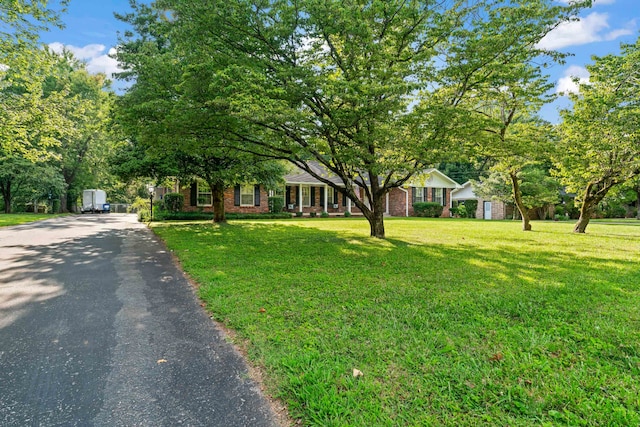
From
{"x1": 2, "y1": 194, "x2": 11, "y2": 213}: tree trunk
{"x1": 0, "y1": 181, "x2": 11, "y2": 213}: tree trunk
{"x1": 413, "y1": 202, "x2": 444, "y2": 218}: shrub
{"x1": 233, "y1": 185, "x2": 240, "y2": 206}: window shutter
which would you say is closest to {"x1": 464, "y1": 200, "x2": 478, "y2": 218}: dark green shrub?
{"x1": 413, "y1": 202, "x2": 444, "y2": 218}: shrub

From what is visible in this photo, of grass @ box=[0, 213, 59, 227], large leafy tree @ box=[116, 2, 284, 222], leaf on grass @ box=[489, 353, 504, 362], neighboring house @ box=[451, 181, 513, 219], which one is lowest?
leaf on grass @ box=[489, 353, 504, 362]

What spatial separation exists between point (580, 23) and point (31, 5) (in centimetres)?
1832

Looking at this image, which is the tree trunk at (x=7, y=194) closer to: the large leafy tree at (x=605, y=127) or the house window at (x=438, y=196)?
the house window at (x=438, y=196)

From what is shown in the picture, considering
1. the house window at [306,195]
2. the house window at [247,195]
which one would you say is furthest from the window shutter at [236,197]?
the house window at [306,195]

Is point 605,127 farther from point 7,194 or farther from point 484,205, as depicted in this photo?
point 7,194

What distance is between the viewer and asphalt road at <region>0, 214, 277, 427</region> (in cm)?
213

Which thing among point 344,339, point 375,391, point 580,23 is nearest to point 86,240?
point 344,339

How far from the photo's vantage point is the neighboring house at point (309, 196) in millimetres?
23000

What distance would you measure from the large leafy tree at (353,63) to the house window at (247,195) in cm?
1493

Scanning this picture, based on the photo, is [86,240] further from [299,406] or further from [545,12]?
[545,12]

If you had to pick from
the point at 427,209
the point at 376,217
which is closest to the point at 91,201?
the point at 427,209

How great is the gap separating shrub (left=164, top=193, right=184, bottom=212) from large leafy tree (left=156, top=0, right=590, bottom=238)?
45.3ft

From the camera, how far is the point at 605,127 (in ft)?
33.0

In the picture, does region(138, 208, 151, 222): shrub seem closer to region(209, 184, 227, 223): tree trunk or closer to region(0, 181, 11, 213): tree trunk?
region(209, 184, 227, 223): tree trunk
